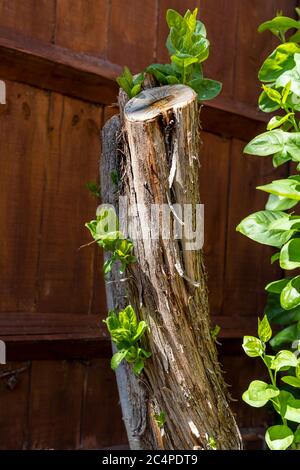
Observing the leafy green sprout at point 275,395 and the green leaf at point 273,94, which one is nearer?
the leafy green sprout at point 275,395

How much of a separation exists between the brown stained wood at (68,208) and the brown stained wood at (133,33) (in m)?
0.22

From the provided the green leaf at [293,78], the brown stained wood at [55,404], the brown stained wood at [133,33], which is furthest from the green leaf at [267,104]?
the brown stained wood at [55,404]

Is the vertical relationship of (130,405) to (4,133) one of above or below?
below

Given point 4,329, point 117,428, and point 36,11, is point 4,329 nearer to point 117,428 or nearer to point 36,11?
point 117,428

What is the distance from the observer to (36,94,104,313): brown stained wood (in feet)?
8.05

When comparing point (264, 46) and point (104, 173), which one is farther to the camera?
point (264, 46)

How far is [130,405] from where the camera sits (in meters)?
1.85

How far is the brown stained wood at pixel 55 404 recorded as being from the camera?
245cm

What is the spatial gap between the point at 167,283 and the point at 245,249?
1.42 meters

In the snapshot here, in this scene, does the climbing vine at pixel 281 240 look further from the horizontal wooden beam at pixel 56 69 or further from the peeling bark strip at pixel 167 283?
the horizontal wooden beam at pixel 56 69

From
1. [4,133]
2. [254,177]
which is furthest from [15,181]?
[254,177]

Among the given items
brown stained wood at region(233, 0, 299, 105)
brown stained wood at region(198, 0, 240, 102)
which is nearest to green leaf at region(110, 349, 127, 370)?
brown stained wood at region(198, 0, 240, 102)

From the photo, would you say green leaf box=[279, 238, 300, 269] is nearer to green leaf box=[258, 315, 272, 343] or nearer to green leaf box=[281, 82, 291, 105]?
green leaf box=[258, 315, 272, 343]
